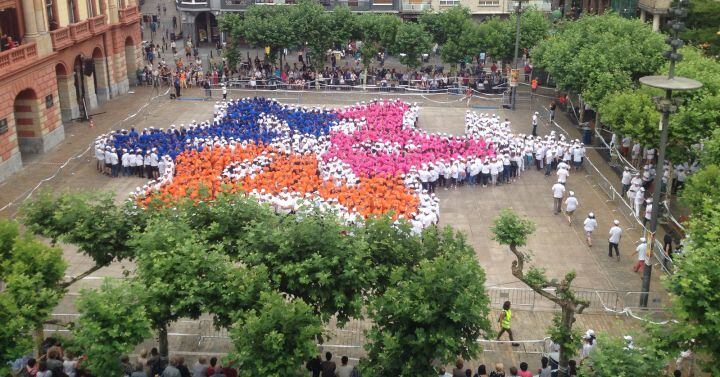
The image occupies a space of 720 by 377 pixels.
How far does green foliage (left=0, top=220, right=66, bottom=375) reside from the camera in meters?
15.4

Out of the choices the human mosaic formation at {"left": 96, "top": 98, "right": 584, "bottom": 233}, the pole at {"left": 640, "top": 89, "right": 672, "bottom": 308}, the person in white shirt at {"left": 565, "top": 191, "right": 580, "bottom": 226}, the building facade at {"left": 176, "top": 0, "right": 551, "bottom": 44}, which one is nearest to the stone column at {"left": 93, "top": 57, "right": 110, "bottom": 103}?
the human mosaic formation at {"left": 96, "top": 98, "right": 584, "bottom": 233}

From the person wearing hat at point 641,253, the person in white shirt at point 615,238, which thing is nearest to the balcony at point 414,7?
the person in white shirt at point 615,238

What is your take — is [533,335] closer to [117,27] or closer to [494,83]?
[494,83]

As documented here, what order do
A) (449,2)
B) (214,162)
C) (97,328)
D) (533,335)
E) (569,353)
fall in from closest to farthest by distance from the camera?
(97,328) < (569,353) < (533,335) < (214,162) < (449,2)

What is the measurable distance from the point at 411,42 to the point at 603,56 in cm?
1637

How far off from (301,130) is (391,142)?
473 centimetres

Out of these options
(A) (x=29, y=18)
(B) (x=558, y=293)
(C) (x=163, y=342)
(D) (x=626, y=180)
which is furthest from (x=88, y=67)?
(B) (x=558, y=293)

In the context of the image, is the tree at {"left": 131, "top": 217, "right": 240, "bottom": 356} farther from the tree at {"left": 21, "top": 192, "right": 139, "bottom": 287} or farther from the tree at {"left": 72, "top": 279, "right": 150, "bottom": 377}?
the tree at {"left": 21, "top": 192, "right": 139, "bottom": 287}

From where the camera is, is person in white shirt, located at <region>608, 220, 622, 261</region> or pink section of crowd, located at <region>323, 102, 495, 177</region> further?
pink section of crowd, located at <region>323, 102, 495, 177</region>

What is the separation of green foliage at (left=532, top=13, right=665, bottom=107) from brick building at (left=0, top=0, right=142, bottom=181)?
85.0 ft

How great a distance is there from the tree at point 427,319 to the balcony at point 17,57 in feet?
80.8

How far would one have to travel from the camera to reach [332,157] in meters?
32.8

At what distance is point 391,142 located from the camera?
34.8 meters

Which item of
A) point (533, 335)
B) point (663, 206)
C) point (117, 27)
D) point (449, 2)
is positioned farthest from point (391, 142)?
point (449, 2)
